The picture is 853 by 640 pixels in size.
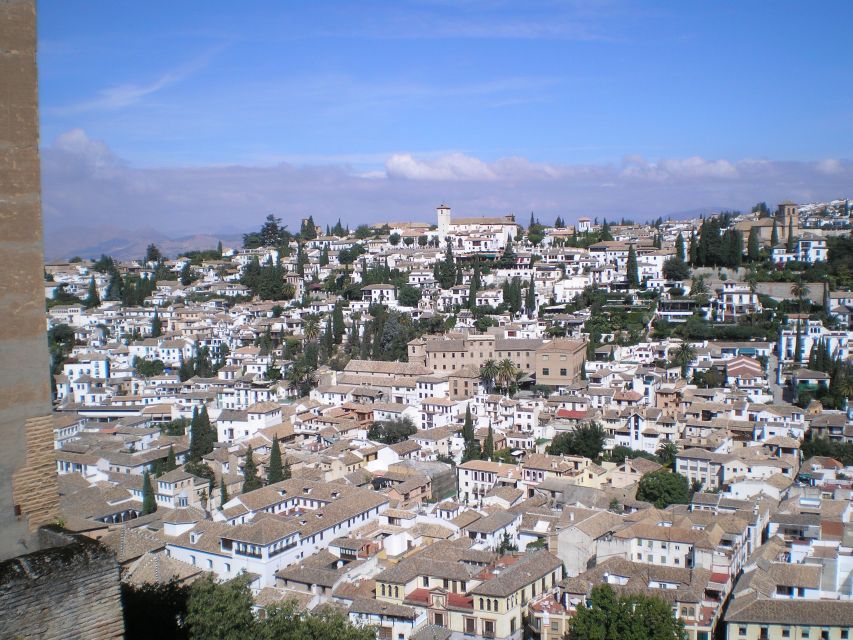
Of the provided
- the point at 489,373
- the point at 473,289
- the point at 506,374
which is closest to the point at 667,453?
the point at 506,374

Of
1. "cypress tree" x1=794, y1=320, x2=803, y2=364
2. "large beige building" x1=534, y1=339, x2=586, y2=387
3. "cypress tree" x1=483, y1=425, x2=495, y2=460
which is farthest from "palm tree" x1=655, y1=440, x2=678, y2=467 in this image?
"cypress tree" x1=794, y1=320, x2=803, y2=364

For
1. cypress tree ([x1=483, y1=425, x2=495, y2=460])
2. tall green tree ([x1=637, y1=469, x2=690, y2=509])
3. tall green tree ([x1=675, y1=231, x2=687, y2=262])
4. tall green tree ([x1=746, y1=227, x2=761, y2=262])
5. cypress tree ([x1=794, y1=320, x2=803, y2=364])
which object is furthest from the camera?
tall green tree ([x1=746, y1=227, x2=761, y2=262])

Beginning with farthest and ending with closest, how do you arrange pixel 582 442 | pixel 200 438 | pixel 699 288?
pixel 699 288 → pixel 200 438 → pixel 582 442

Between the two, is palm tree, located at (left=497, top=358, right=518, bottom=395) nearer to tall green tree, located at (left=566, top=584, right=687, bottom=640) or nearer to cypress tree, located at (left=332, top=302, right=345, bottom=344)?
cypress tree, located at (left=332, top=302, right=345, bottom=344)

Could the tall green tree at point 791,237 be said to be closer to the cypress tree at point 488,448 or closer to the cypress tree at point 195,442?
the cypress tree at point 488,448

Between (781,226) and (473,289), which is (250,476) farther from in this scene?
(781,226)
